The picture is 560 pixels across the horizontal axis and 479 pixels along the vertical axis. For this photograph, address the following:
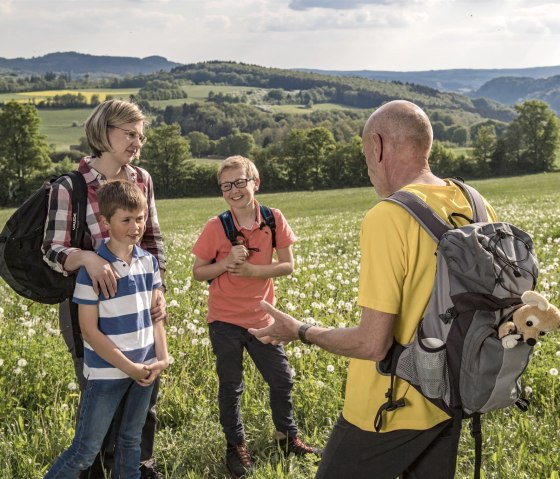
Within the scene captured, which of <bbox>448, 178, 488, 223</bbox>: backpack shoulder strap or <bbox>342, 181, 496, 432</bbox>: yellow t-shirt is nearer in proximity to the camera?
<bbox>342, 181, 496, 432</bbox>: yellow t-shirt

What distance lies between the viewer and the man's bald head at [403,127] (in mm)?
3080

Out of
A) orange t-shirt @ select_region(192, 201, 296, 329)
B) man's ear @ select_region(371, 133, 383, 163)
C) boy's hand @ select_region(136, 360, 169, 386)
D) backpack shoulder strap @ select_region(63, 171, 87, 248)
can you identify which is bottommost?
boy's hand @ select_region(136, 360, 169, 386)

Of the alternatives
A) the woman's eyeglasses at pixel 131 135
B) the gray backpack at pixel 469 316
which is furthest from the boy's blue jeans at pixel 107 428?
the gray backpack at pixel 469 316

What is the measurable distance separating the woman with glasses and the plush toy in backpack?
250 cm

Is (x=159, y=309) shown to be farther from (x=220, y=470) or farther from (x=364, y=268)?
(x=364, y=268)

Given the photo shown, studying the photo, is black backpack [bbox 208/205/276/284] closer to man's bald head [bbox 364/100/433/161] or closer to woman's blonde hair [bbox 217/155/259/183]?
woman's blonde hair [bbox 217/155/259/183]

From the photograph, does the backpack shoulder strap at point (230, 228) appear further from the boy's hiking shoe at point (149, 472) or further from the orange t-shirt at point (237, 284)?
the boy's hiking shoe at point (149, 472)

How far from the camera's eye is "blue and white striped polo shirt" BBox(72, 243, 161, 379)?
3.99 meters

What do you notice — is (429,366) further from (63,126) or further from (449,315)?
(63,126)

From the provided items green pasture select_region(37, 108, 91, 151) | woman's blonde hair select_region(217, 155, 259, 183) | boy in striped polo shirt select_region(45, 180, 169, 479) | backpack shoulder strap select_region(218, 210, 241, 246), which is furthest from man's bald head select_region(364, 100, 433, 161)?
green pasture select_region(37, 108, 91, 151)

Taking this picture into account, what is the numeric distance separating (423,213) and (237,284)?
8.15 ft

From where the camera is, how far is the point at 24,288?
437cm

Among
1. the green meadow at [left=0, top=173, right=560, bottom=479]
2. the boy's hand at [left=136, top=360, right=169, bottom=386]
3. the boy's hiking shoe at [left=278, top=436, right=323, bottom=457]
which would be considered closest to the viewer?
the boy's hand at [left=136, top=360, right=169, bottom=386]

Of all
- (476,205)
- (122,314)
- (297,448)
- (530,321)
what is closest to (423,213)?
(476,205)
